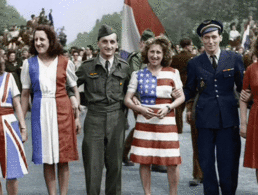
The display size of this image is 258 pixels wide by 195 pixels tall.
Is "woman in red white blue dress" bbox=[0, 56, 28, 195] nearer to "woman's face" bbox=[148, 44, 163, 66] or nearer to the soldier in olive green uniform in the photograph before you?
the soldier in olive green uniform

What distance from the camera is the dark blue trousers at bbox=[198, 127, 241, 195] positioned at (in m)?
5.84

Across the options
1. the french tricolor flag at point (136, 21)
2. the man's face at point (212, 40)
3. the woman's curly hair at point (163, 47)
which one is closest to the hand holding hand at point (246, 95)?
the man's face at point (212, 40)

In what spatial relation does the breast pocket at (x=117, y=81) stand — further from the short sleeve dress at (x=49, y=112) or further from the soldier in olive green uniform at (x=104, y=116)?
the short sleeve dress at (x=49, y=112)

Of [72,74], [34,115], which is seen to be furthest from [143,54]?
[34,115]

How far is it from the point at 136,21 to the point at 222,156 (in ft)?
14.1

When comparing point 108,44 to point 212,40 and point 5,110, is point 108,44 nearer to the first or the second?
point 212,40

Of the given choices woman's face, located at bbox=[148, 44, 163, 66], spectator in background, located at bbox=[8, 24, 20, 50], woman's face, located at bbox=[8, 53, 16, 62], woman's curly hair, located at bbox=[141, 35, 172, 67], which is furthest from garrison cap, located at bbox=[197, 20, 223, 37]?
spectator in background, located at bbox=[8, 24, 20, 50]

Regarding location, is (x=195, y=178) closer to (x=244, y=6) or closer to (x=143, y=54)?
(x=143, y=54)

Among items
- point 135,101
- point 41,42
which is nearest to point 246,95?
point 135,101

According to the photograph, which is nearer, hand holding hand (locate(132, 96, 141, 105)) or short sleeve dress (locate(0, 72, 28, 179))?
short sleeve dress (locate(0, 72, 28, 179))

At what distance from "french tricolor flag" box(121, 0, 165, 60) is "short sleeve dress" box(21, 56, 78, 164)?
12.5ft

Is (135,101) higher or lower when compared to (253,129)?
higher

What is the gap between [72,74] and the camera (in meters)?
5.88

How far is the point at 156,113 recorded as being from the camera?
5.81 metres
